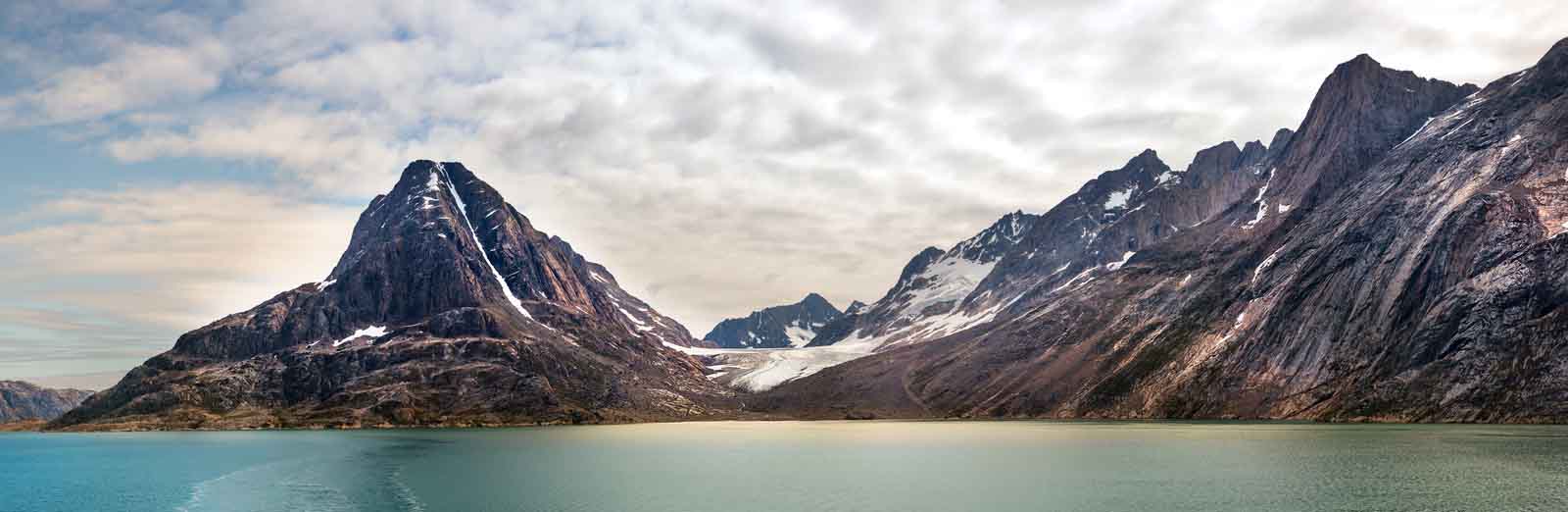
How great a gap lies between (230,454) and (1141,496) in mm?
154884

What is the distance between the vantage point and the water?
88.2 m

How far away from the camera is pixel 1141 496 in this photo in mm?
89625

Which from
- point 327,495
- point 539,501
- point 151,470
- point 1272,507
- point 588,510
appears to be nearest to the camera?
point 1272,507

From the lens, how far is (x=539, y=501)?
9394 centimetres

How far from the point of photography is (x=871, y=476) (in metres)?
114

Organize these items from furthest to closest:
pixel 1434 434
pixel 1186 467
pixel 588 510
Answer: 1. pixel 1434 434
2. pixel 1186 467
3. pixel 588 510

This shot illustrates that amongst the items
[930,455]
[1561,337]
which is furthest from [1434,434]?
[930,455]

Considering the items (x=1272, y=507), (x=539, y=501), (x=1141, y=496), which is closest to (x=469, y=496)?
(x=539, y=501)

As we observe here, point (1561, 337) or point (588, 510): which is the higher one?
point (1561, 337)

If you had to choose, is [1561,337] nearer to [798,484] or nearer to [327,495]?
[798,484]

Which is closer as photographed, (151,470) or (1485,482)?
(1485,482)

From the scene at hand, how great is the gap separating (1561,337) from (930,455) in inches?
5916

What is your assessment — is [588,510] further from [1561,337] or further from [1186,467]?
[1561,337]

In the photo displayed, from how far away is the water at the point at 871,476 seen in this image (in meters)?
88.2
